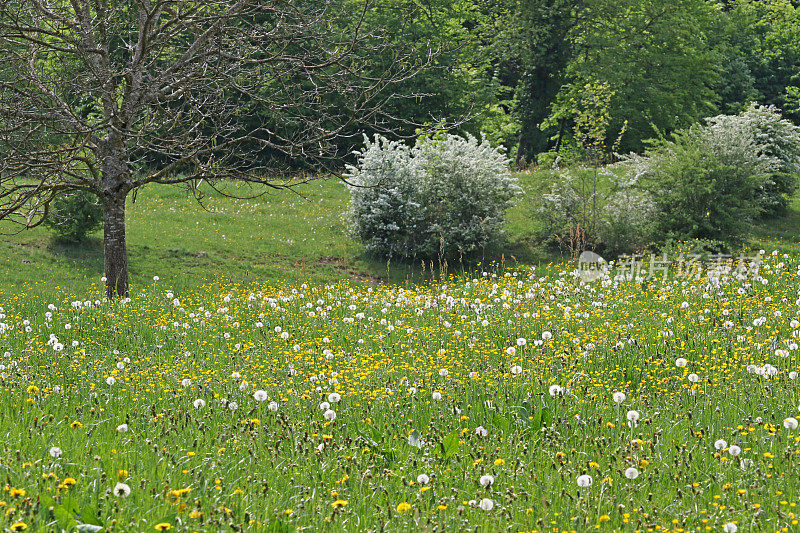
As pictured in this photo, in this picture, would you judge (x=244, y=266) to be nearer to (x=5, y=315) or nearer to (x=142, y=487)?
(x=5, y=315)

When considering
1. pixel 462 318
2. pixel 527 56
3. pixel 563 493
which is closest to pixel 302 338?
pixel 462 318

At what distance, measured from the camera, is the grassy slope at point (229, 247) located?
15859 millimetres

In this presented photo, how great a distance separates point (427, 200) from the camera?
18562 millimetres

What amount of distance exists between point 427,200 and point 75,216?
896 cm

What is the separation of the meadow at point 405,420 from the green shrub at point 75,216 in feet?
26.6

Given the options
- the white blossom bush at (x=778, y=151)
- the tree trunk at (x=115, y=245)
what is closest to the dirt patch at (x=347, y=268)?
the tree trunk at (x=115, y=245)

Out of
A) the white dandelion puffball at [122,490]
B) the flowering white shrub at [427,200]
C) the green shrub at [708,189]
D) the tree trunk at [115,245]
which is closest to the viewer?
the white dandelion puffball at [122,490]

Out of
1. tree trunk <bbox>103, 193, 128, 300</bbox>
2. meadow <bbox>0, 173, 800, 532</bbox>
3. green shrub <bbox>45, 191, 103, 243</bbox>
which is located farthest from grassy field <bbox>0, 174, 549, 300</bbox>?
meadow <bbox>0, 173, 800, 532</bbox>

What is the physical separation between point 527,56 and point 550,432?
105ft

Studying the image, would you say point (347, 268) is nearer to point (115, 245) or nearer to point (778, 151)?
point (115, 245)

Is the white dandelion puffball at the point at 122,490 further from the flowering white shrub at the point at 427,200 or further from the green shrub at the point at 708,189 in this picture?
the green shrub at the point at 708,189

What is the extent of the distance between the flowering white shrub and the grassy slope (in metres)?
0.81

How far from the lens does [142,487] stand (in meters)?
3.67

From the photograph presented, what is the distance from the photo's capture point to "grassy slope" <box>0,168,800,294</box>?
15.9 meters
